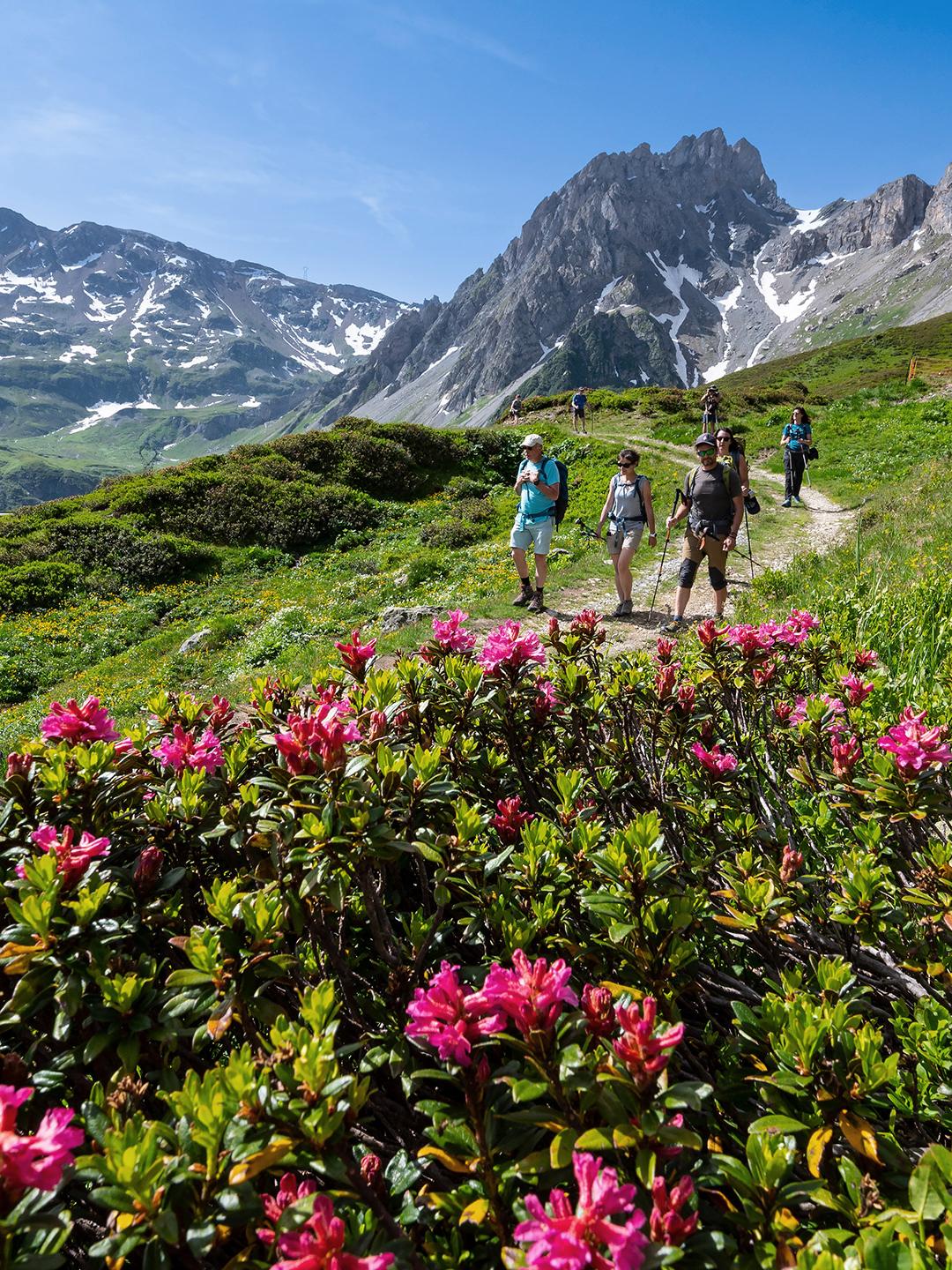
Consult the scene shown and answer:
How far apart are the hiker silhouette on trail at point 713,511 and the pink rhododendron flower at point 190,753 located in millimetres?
6783

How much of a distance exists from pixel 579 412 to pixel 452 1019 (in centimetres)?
2830

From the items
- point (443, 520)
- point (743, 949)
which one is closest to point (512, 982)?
point (743, 949)

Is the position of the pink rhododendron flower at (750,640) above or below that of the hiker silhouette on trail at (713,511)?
below

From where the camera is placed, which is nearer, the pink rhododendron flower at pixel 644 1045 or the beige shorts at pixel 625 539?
the pink rhododendron flower at pixel 644 1045

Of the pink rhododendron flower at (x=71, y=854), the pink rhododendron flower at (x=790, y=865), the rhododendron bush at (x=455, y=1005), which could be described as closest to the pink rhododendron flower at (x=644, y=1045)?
the rhododendron bush at (x=455, y=1005)

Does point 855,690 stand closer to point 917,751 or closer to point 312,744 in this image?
point 917,751

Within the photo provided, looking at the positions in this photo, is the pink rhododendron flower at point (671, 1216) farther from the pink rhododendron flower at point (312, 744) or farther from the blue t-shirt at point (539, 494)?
the blue t-shirt at point (539, 494)

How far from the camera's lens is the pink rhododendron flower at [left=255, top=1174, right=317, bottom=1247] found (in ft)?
3.52

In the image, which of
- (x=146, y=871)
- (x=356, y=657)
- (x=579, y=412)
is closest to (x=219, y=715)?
(x=356, y=657)

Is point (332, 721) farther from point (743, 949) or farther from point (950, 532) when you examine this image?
point (950, 532)

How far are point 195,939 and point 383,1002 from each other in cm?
59

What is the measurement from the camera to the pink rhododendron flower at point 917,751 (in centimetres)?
205

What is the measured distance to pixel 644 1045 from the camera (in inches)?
47.7

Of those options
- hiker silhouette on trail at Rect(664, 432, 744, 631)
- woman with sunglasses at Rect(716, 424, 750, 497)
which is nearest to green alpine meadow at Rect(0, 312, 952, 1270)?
hiker silhouette on trail at Rect(664, 432, 744, 631)
